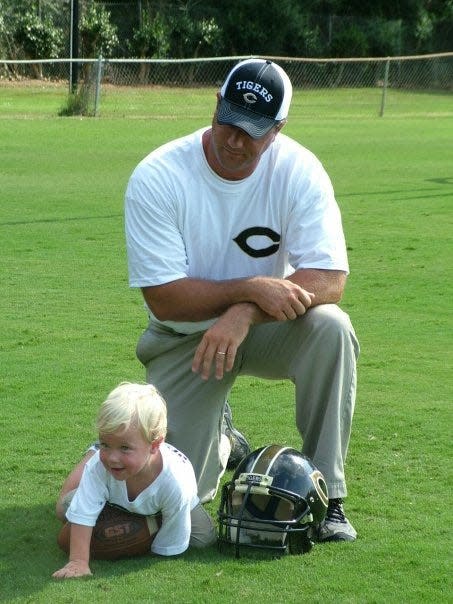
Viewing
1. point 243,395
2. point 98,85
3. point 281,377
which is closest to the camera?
point 281,377

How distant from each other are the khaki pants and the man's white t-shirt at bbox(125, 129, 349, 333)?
19 centimetres

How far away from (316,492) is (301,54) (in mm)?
39656

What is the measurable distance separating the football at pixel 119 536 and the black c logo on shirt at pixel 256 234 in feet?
3.66

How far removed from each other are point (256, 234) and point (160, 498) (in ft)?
3.68

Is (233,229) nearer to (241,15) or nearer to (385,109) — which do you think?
(385,109)

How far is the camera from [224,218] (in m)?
4.45

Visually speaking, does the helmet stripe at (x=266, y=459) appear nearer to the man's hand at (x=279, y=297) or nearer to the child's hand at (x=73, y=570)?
the man's hand at (x=279, y=297)

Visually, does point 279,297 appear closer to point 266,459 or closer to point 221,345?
point 221,345

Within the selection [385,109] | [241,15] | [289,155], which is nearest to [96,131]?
[385,109]

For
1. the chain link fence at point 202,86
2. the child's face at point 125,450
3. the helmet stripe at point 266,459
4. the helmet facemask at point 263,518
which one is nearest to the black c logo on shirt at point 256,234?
the helmet stripe at point 266,459

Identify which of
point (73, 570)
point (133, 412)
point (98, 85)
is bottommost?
point (98, 85)

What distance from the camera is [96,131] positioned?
2039 cm

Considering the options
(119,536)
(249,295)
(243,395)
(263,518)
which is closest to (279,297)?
(249,295)

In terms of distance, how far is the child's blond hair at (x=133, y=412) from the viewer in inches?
144
